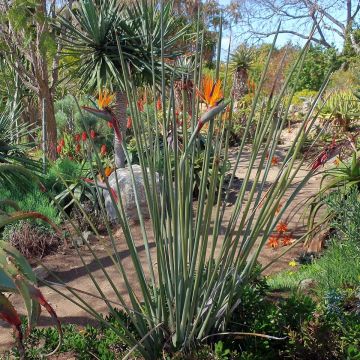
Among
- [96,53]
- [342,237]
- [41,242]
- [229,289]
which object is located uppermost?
[96,53]

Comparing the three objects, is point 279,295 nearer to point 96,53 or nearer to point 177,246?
point 177,246

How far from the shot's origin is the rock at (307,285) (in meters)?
3.41

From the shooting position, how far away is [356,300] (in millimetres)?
A: 2869

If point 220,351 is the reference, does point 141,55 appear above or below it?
above

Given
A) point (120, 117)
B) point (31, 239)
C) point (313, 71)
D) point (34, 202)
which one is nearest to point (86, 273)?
point (31, 239)

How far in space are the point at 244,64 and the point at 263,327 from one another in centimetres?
1497

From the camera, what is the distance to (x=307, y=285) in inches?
138

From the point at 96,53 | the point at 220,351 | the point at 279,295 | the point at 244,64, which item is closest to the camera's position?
the point at 220,351

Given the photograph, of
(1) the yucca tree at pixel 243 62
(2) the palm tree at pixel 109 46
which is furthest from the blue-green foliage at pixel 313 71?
(2) the palm tree at pixel 109 46

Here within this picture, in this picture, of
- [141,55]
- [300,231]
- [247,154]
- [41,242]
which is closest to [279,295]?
[300,231]

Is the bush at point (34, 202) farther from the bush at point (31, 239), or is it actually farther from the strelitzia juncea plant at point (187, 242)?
the strelitzia juncea plant at point (187, 242)

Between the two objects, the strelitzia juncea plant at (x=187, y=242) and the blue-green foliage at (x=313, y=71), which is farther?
the blue-green foliage at (x=313, y=71)

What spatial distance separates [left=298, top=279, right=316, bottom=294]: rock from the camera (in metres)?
3.41

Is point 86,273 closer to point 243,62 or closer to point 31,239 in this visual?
point 31,239
